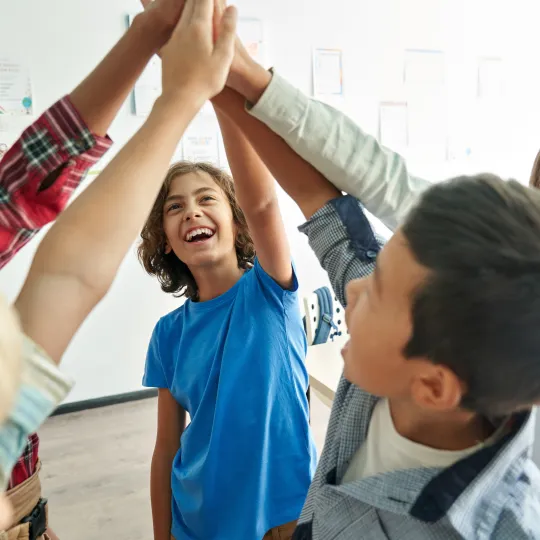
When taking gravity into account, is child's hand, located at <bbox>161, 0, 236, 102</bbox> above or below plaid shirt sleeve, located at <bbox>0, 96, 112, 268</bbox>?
above

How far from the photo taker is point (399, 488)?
51 centimetres

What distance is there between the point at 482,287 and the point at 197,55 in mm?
332

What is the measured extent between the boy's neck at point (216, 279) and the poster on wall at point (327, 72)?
2044 mm

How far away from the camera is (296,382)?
941mm

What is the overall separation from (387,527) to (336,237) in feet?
1.06

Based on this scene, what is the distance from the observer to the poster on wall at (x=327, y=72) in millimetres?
2826

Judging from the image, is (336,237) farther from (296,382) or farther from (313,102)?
(296,382)

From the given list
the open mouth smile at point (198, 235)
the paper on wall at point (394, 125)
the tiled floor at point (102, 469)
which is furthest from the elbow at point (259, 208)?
the paper on wall at point (394, 125)

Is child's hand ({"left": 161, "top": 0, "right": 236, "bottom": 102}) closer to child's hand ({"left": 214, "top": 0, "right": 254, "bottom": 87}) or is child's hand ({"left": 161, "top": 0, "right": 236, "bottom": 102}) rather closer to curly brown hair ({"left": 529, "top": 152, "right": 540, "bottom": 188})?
child's hand ({"left": 214, "top": 0, "right": 254, "bottom": 87})

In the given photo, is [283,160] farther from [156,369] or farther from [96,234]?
[156,369]

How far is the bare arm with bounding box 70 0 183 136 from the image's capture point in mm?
581

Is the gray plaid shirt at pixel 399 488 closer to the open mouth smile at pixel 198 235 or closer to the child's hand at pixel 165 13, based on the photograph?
the child's hand at pixel 165 13

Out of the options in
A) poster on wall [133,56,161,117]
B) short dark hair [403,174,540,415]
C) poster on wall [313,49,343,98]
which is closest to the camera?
short dark hair [403,174,540,415]

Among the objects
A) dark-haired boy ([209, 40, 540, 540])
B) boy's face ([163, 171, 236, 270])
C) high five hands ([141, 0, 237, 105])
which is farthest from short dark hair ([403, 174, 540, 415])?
boy's face ([163, 171, 236, 270])
